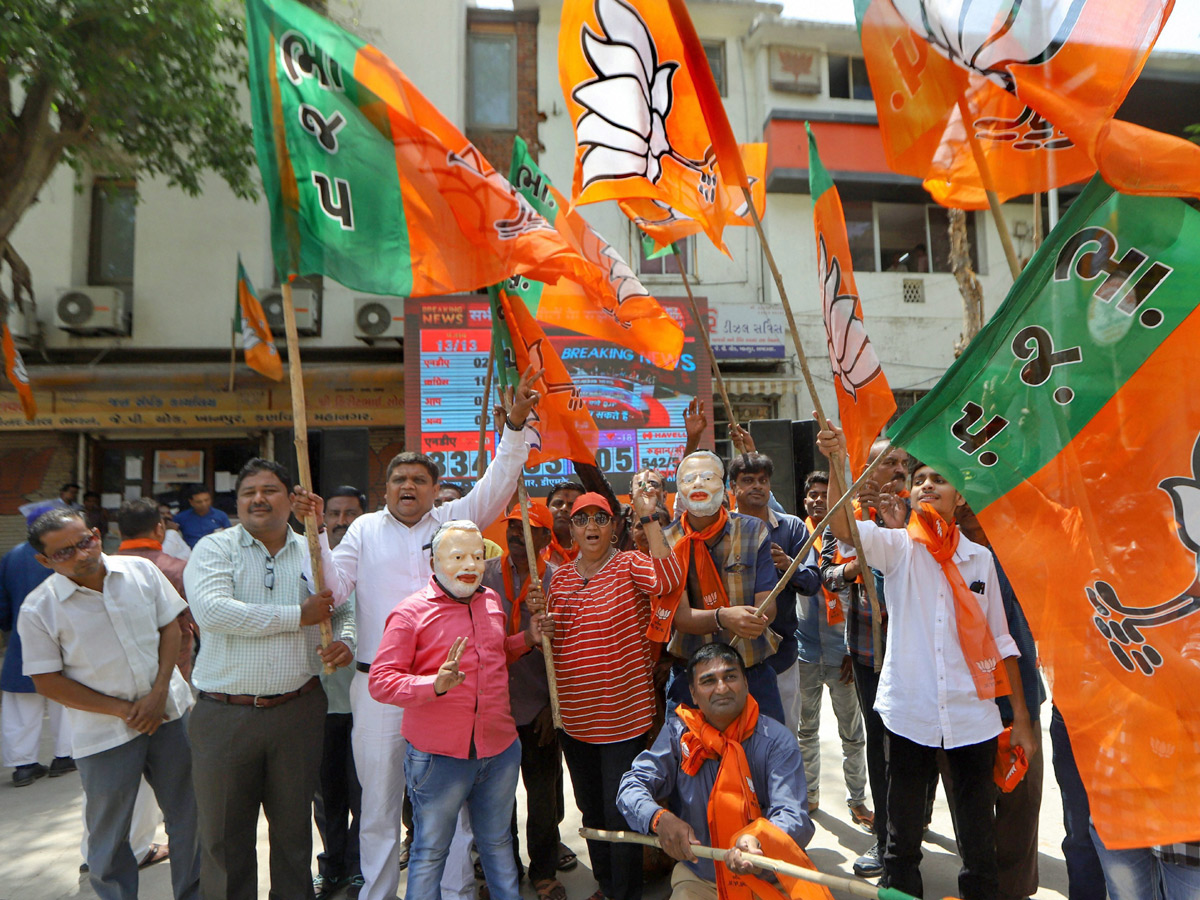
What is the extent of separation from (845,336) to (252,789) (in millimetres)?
2900

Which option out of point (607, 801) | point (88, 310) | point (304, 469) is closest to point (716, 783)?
point (607, 801)

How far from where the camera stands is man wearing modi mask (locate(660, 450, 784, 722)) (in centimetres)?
317

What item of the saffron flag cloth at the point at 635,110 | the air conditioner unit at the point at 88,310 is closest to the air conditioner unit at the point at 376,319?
the air conditioner unit at the point at 88,310

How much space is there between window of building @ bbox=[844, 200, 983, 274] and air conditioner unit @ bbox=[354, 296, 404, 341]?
7.62m

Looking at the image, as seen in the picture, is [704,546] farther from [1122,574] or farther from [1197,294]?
[1197,294]

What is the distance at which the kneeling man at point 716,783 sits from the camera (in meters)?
2.44

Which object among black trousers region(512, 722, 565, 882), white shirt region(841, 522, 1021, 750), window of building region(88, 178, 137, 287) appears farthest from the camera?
window of building region(88, 178, 137, 287)

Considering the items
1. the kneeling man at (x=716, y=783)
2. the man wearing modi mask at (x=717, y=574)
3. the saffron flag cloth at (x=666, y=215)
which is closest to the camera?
the kneeling man at (x=716, y=783)

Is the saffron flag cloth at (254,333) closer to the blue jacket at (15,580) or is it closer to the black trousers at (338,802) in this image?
the blue jacket at (15,580)

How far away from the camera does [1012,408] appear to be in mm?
2146

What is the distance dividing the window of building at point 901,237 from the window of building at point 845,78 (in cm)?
191

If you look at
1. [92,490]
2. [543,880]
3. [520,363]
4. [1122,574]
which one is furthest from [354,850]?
[92,490]

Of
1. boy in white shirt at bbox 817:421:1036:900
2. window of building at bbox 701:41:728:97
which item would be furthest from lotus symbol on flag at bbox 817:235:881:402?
window of building at bbox 701:41:728:97

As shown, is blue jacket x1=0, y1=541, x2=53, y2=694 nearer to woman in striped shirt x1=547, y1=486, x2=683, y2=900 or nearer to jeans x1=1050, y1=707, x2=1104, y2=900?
woman in striped shirt x1=547, y1=486, x2=683, y2=900
